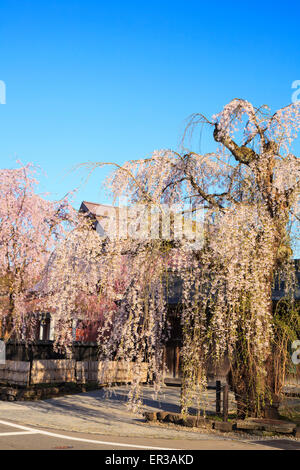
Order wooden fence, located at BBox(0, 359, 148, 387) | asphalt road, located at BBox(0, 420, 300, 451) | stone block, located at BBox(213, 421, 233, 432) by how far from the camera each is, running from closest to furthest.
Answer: asphalt road, located at BBox(0, 420, 300, 451) < stone block, located at BBox(213, 421, 233, 432) < wooden fence, located at BBox(0, 359, 148, 387)

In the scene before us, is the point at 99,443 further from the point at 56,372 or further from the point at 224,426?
the point at 56,372

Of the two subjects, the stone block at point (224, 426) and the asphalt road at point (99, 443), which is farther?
the stone block at point (224, 426)

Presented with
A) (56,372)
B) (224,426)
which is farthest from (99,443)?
(56,372)

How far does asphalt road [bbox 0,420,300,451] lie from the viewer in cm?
884

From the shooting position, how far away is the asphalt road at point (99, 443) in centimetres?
884

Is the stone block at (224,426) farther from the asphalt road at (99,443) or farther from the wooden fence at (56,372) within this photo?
the wooden fence at (56,372)

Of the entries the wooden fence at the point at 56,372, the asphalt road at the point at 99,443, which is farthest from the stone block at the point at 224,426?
the wooden fence at the point at 56,372

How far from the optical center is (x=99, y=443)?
30.6 feet

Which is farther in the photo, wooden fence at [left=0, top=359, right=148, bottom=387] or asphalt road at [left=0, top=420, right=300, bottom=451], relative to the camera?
wooden fence at [left=0, top=359, right=148, bottom=387]

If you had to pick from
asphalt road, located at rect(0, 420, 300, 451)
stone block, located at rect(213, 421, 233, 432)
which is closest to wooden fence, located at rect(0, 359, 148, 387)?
stone block, located at rect(213, 421, 233, 432)

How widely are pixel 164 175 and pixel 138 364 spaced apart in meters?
4.83

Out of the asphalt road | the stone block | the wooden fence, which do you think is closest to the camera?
the asphalt road

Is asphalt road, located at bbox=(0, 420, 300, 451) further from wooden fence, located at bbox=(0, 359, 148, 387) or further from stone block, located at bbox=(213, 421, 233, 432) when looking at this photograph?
wooden fence, located at bbox=(0, 359, 148, 387)

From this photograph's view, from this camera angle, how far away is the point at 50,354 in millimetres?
20547
